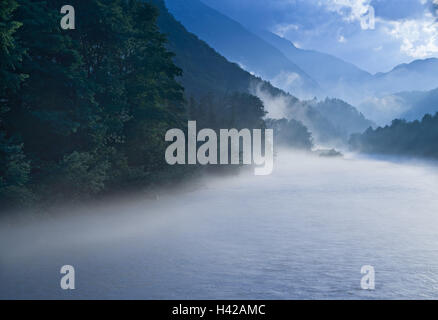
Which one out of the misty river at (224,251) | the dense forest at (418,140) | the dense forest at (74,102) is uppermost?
the dense forest at (418,140)

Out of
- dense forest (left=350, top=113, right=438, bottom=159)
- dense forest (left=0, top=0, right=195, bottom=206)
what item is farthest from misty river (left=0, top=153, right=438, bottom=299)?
dense forest (left=350, top=113, right=438, bottom=159)

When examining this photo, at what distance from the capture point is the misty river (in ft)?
48.9

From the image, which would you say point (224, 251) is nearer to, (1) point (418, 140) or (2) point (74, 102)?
(2) point (74, 102)

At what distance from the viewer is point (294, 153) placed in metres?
188

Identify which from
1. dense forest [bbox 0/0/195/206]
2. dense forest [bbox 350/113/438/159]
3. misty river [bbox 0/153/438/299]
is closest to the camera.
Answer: misty river [bbox 0/153/438/299]

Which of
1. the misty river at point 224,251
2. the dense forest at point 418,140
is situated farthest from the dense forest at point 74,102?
the dense forest at point 418,140

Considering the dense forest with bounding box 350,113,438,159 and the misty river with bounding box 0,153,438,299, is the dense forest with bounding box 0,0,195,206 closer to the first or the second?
the misty river with bounding box 0,153,438,299

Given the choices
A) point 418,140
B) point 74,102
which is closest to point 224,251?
point 74,102

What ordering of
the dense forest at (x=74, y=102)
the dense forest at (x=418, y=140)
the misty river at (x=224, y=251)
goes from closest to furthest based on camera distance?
the misty river at (x=224, y=251) < the dense forest at (x=74, y=102) < the dense forest at (x=418, y=140)

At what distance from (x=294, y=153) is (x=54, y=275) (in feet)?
582

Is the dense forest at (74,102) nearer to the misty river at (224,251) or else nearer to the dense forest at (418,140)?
the misty river at (224,251)

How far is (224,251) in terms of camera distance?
20.5 meters

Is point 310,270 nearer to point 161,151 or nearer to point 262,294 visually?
point 262,294

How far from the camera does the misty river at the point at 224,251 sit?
48.9 feet
